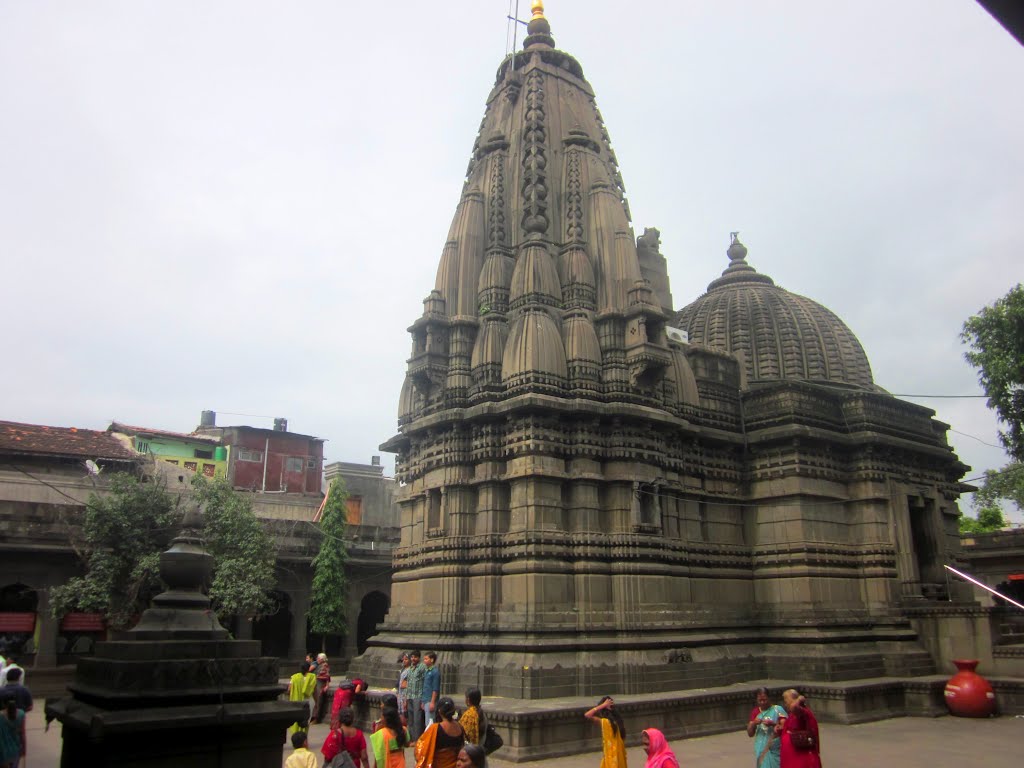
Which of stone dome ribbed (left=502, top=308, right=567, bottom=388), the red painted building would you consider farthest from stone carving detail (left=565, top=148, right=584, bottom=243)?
the red painted building

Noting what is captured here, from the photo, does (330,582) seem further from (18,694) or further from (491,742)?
(491,742)

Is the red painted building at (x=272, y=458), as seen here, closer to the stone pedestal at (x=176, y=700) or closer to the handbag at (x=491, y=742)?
the handbag at (x=491, y=742)

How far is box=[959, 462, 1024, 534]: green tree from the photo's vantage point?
40237 mm

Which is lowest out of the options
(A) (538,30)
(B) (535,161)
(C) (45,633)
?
(C) (45,633)

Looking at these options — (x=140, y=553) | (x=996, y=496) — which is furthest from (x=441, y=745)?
(x=996, y=496)

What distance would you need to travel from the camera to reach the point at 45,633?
26469mm

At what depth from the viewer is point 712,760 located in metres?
13.5

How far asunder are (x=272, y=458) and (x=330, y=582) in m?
19.6

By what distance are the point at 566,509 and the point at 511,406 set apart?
2629 mm

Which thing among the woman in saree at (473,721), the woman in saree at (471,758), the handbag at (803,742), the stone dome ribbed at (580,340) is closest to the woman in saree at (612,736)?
the woman in saree at (473,721)

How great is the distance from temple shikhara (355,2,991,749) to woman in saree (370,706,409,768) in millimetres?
6415

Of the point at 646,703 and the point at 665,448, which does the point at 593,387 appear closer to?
the point at 665,448

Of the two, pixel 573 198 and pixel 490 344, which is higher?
pixel 573 198

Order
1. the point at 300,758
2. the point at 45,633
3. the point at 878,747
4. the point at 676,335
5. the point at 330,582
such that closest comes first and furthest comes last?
the point at 300,758
the point at 878,747
the point at 676,335
the point at 45,633
the point at 330,582
